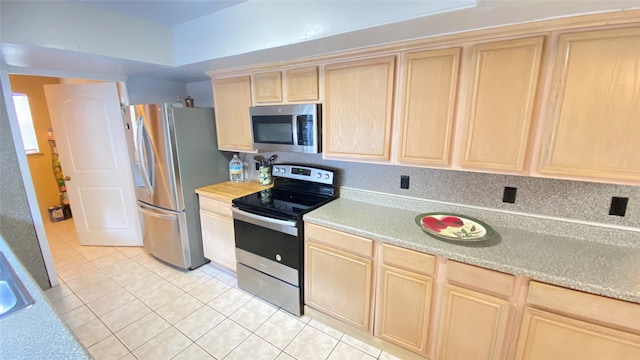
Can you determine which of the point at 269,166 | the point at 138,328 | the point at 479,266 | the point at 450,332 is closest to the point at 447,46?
the point at 479,266

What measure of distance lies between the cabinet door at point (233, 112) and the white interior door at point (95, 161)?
127 centimetres

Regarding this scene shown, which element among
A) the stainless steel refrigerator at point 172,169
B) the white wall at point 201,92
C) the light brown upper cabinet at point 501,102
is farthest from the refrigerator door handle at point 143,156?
the light brown upper cabinet at point 501,102

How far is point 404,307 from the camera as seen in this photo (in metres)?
1.72

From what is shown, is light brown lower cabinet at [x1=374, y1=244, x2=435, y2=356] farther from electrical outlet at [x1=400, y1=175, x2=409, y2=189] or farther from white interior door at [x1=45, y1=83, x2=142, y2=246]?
white interior door at [x1=45, y1=83, x2=142, y2=246]

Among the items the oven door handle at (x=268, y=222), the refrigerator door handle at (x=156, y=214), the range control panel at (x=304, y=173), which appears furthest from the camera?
the refrigerator door handle at (x=156, y=214)

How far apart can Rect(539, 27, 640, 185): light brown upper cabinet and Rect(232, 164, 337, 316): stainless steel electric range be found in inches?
60.8


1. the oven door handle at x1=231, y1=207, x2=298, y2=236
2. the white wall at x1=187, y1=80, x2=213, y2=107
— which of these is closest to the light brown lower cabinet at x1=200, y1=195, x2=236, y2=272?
the oven door handle at x1=231, y1=207, x2=298, y2=236

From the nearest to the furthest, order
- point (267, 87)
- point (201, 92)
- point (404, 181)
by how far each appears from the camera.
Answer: point (404, 181)
point (267, 87)
point (201, 92)

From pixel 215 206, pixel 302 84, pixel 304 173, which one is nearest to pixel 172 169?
pixel 215 206

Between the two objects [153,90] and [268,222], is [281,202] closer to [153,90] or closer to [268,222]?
[268,222]

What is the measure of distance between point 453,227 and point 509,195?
0.44m

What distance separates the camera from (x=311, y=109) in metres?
2.10

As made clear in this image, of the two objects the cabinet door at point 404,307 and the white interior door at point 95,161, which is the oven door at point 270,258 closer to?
the cabinet door at point 404,307

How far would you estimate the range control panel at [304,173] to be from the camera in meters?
2.41
